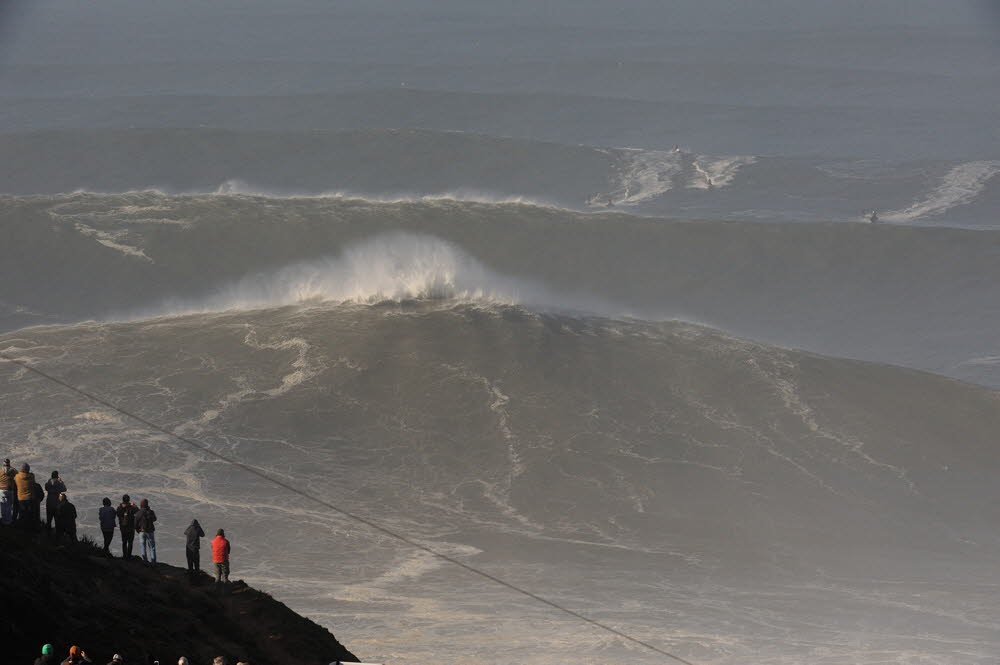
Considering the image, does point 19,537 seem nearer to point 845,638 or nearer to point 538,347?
point 845,638

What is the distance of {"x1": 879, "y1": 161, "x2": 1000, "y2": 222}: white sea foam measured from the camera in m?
53.7

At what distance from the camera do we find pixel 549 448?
2597 cm

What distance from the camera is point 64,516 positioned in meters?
14.1

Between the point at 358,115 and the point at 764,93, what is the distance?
25559mm

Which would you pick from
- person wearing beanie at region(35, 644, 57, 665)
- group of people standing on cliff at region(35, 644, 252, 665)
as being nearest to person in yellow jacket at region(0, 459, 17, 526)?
group of people standing on cliff at region(35, 644, 252, 665)

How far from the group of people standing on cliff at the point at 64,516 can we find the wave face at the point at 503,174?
134 ft

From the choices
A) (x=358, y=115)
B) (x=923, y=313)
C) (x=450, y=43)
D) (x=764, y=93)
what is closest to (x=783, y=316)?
(x=923, y=313)

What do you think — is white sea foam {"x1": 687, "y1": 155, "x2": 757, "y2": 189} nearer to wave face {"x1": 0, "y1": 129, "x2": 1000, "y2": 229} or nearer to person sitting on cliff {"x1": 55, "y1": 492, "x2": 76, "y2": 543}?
wave face {"x1": 0, "y1": 129, "x2": 1000, "y2": 229}

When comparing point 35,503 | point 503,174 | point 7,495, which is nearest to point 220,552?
point 35,503

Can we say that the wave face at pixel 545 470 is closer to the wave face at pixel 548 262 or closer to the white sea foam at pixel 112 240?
the wave face at pixel 548 262

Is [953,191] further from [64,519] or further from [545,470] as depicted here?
[64,519]

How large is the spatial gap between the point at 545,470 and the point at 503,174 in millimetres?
38380

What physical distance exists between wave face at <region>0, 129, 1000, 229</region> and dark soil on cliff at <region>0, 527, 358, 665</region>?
1640 inches

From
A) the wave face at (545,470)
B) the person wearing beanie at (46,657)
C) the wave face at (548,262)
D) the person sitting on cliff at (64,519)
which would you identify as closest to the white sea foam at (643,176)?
the wave face at (548,262)
